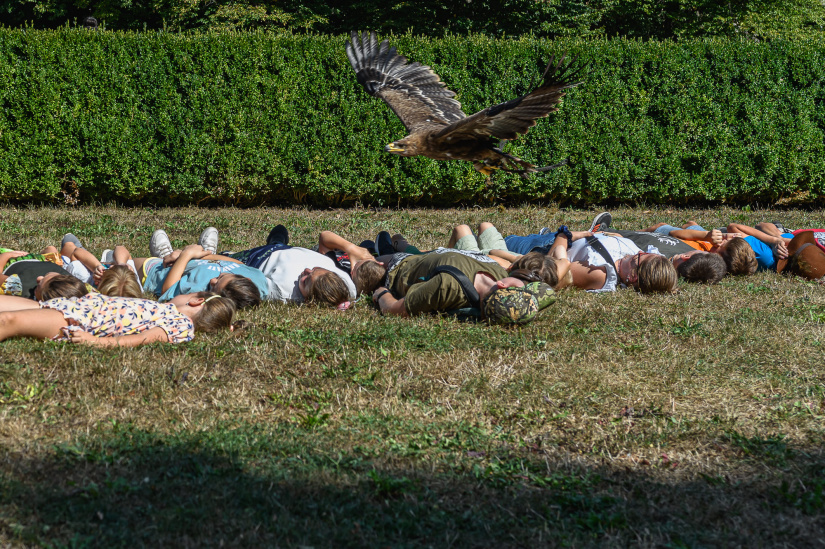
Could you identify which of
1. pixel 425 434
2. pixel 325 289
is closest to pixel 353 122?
pixel 325 289

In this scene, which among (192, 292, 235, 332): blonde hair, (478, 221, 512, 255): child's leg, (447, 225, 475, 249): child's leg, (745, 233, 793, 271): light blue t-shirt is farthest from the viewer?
(745, 233, 793, 271): light blue t-shirt

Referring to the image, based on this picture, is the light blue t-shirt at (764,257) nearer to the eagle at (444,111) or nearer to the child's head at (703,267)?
the child's head at (703,267)

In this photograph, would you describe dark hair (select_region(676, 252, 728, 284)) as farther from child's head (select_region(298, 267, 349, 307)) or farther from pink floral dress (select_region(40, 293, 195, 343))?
pink floral dress (select_region(40, 293, 195, 343))

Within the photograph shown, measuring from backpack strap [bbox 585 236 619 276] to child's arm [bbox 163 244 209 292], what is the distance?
138 inches

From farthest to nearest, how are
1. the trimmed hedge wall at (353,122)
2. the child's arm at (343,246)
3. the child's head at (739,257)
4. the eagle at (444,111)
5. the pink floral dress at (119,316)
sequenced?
1. the trimmed hedge wall at (353,122)
2. the child's head at (739,257)
3. the child's arm at (343,246)
4. the eagle at (444,111)
5. the pink floral dress at (119,316)

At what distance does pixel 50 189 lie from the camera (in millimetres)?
10375

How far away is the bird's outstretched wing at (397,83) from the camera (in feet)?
25.0

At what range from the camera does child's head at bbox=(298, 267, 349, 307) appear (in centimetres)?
552

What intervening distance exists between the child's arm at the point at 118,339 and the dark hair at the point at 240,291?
89cm

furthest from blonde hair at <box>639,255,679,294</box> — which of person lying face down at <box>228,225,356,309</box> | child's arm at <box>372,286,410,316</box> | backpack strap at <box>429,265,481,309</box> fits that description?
person lying face down at <box>228,225,356,309</box>

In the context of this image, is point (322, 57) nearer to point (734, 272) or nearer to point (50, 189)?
point (50, 189)

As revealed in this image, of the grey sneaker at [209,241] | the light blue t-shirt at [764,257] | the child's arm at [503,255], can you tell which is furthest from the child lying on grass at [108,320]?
the light blue t-shirt at [764,257]

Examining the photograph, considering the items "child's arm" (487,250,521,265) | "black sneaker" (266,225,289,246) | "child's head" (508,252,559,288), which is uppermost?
"child's head" (508,252,559,288)

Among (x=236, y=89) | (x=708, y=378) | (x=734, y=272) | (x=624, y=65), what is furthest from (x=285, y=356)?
(x=624, y=65)
